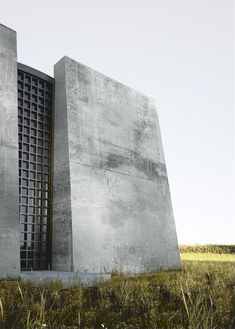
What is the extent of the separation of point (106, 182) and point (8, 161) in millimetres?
2522

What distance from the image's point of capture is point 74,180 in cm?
748

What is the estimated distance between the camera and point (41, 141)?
809 centimetres

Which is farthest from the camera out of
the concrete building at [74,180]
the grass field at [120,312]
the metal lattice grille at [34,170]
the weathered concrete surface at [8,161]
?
the metal lattice grille at [34,170]

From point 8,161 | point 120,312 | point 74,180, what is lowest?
point 120,312

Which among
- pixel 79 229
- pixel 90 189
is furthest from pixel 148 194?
pixel 79 229

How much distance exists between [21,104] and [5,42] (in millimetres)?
1381

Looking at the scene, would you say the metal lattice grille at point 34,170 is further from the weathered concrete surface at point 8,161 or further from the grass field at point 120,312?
the grass field at point 120,312

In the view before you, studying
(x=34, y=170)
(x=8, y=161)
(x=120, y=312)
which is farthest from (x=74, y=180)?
(x=120, y=312)

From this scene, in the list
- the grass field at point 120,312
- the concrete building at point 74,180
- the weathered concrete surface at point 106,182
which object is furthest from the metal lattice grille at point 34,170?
the grass field at point 120,312

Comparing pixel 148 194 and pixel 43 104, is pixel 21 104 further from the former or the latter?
pixel 148 194

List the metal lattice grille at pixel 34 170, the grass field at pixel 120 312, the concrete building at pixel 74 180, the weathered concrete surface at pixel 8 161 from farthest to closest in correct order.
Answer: the metal lattice grille at pixel 34 170
the concrete building at pixel 74 180
the weathered concrete surface at pixel 8 161
the grass field at pixel 120 312

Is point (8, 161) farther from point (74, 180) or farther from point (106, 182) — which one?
point (106, 182)

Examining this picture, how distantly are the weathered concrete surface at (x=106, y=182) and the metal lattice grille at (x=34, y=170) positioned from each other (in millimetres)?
291

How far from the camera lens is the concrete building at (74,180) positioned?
692 cm
